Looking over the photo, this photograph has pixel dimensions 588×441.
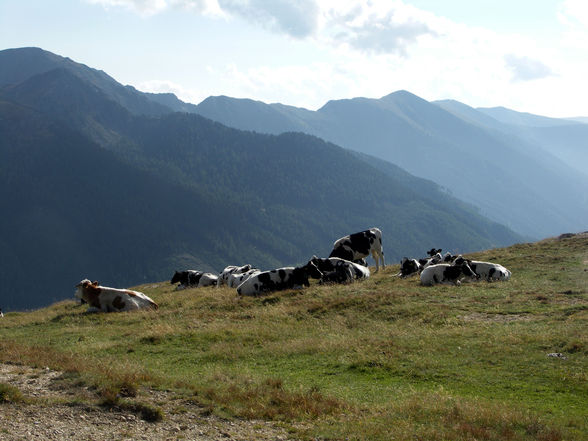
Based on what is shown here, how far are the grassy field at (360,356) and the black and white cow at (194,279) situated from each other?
12154mm

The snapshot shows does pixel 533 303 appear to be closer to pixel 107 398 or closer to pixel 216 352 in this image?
pixel 216 352

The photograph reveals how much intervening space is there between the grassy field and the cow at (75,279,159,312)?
1.04 meters

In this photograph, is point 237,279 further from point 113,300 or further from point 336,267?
point 113,300

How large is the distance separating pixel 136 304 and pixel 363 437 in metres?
18.5

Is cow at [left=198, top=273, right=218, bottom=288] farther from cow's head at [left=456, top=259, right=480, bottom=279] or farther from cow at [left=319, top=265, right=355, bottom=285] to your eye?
cow's head at [left=456, top=259, right=480, bottom=279]

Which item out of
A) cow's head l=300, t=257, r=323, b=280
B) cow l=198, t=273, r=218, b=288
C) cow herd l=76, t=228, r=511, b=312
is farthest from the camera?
cow l=198, t=273, r=218, b=288

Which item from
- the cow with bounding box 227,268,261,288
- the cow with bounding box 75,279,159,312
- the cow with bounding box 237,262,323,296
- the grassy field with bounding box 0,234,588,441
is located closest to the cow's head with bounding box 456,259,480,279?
the grassy field with bounding box 0,234,588,441

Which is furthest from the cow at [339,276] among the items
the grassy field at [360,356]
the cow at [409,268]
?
the cow at [409,268]

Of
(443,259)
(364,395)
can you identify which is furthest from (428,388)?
(443,259)

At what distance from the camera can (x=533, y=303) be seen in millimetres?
21094

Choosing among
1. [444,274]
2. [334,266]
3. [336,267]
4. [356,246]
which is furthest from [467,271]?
[356,246]

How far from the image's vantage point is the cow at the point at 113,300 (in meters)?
26.1

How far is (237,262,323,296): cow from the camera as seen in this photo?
2736 cm

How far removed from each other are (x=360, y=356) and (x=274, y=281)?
1265 centimetres
